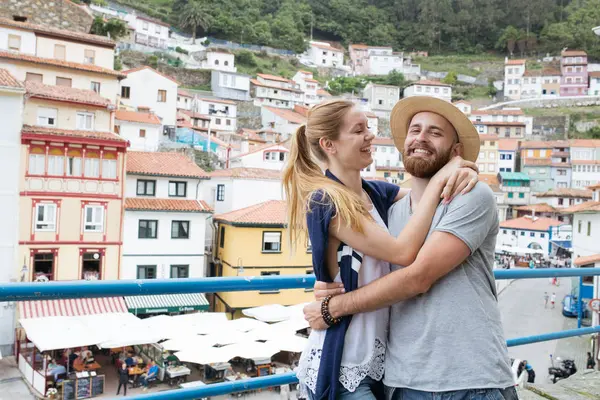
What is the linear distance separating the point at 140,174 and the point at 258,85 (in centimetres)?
5092

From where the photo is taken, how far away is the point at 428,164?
2.02 meters

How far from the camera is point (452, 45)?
12638cm

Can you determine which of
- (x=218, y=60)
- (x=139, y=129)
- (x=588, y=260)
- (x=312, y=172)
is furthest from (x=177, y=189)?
(x=218, y=60)

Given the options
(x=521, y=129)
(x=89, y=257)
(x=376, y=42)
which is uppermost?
(x=376, y=42)

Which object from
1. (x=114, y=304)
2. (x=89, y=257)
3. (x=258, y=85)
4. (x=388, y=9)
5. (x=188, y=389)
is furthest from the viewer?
(x=388, y=9)

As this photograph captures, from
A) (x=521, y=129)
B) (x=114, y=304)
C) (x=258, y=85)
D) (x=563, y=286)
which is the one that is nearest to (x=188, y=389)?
(x=114, y=304)

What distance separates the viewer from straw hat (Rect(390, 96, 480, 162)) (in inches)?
79.4

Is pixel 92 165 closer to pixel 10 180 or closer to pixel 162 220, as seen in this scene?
pixel 10 180

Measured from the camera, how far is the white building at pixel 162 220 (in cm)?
2584

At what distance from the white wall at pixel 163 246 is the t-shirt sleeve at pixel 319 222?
81.1ft

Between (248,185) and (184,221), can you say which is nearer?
(184,221)

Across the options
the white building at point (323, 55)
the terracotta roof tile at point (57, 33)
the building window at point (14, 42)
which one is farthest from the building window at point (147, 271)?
the white building at point (323, 55)

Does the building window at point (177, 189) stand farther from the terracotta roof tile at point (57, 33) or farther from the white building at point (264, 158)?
the terracotta roof tile at point (57, 33)

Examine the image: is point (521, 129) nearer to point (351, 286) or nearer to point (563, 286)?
point (563, 286)
